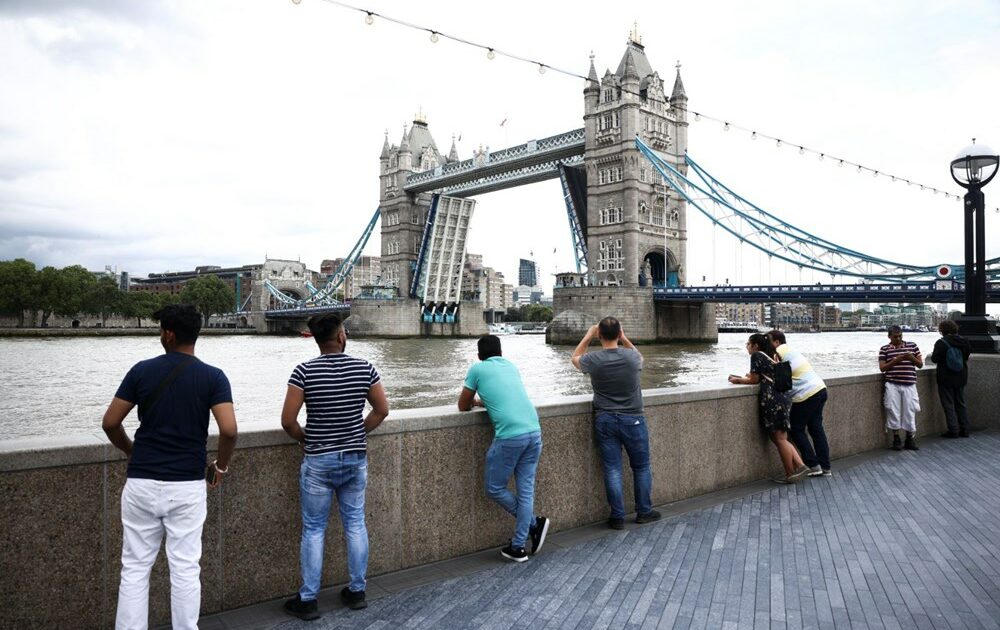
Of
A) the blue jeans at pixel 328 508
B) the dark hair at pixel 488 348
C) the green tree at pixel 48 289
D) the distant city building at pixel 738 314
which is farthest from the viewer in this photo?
the distant city building at pixel 738 314

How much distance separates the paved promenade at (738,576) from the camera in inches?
140

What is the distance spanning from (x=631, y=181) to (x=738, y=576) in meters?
53.7

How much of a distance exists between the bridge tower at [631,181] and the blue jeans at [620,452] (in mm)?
49891

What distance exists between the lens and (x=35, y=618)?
3.21m

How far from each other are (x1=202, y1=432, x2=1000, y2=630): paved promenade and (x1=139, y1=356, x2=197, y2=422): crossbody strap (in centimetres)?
135

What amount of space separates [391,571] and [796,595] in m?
2.35

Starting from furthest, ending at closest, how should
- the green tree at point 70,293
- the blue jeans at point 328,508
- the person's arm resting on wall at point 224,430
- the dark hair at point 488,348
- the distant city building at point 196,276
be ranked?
the distant city building at point 196,276, the green tree at point 70,293, the dark hair at point 488,348, the blue jeans at point 328,508, the person's arm resting on wall at point 224,430

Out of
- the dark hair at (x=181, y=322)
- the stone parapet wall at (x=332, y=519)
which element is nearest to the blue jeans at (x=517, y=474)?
the stone parapet wall at (x=332, y=519)

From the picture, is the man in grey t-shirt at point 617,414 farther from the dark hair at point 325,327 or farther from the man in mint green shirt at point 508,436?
the dark hair at point 325,327

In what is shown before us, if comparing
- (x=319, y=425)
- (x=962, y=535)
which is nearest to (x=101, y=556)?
(x=319, y=425)

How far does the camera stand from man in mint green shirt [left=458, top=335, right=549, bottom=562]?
4379 millimetres

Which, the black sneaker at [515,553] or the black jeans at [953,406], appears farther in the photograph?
the black jeans at [953,406]

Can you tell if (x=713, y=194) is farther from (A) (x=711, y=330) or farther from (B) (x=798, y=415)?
(B) (x=798, y=415)

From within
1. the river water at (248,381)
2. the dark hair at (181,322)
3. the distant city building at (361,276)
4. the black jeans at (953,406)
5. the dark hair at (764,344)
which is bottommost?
the river water at (248,381)
